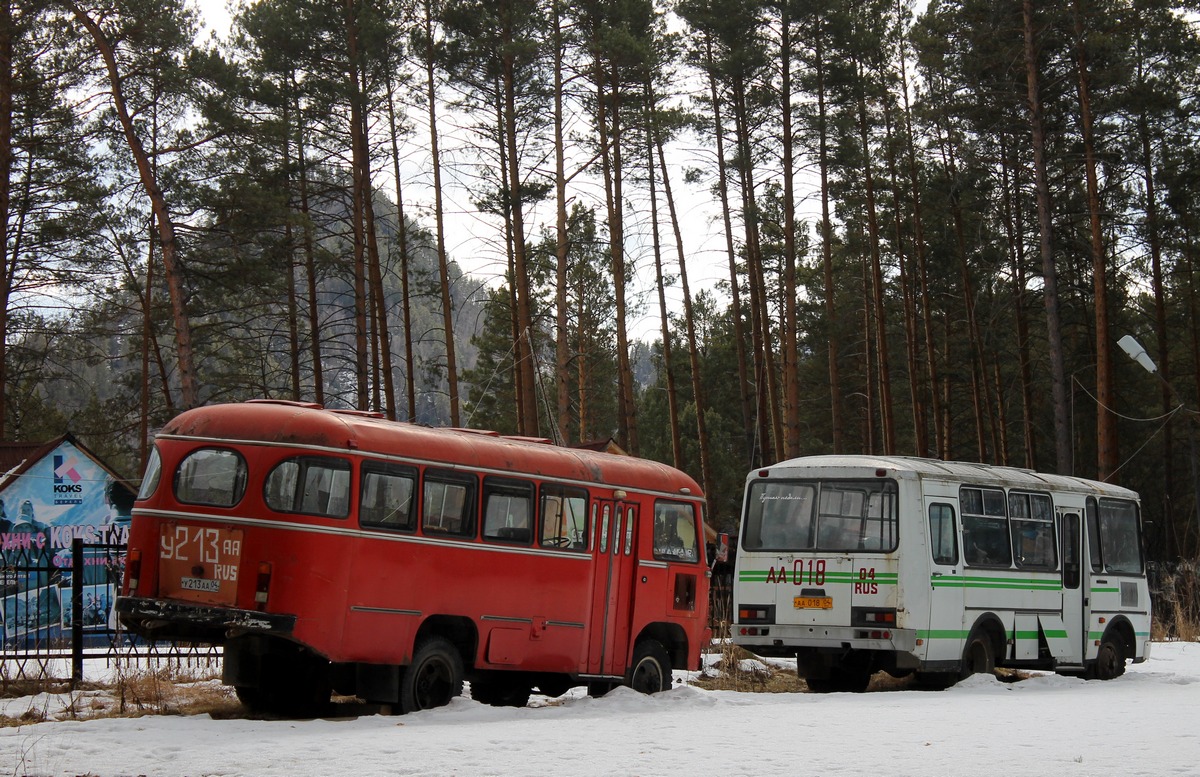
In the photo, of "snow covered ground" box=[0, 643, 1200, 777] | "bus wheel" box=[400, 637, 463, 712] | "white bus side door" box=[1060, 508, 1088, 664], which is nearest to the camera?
"snow covered ground" box=[0, 643, 1200, 777]

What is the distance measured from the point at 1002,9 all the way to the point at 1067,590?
17.2m

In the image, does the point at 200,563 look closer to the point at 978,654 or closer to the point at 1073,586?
the point at 978,654

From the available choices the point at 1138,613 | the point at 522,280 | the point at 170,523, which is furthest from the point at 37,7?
the point at 1138,613

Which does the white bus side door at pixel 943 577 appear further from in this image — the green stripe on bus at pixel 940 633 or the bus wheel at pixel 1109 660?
the bus wheel at pixel 1109 660

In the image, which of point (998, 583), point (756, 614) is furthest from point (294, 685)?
point (998, 583)

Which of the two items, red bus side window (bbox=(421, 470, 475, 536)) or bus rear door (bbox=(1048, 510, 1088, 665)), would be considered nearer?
red bus side window (bbox=(421, 470, 475, 536))

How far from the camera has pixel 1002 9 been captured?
31859 millimetres

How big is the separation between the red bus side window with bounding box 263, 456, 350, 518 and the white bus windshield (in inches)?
278

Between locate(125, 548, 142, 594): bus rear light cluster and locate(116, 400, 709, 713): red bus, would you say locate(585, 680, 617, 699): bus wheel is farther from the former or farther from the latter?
locate(125, 548, 142, 594): bus rear light cluster

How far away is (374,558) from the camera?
12.5m

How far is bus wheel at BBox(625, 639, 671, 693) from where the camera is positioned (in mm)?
15742

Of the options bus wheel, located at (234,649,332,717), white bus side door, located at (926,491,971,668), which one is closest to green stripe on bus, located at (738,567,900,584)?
white bus side door, located at (926,491,971,668)

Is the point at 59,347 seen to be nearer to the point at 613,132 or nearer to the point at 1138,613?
the point at 613,132

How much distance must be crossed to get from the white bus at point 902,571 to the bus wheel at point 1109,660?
485 mm
